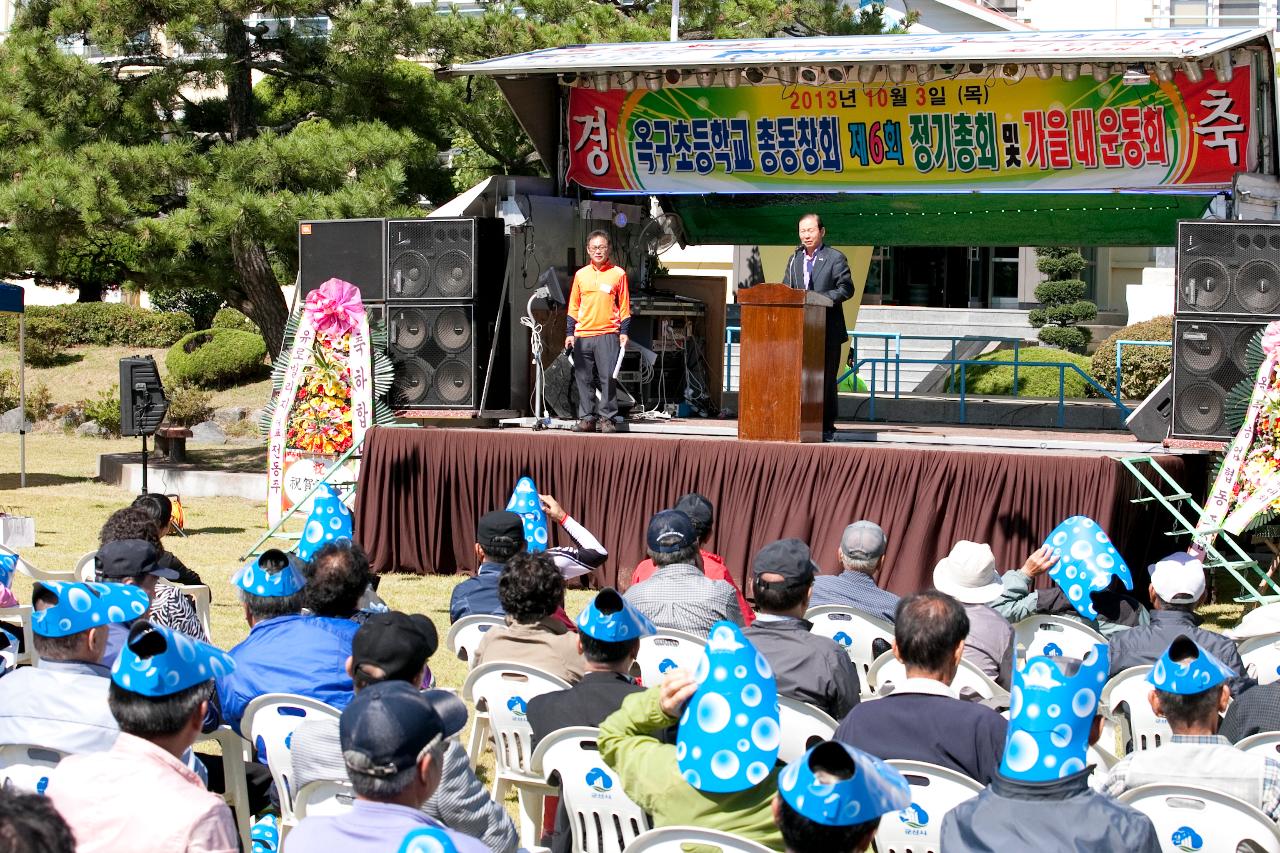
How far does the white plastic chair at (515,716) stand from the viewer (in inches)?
178

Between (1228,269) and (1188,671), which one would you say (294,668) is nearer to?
(1188,671)

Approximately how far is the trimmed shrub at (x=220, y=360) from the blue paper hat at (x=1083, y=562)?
17.3 m

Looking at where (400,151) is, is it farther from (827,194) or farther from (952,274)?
(952,274)

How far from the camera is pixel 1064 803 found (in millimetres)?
2936

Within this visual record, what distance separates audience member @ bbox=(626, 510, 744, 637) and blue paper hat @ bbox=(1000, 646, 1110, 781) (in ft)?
7.91

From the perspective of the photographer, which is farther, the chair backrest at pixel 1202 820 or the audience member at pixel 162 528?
the audience member at pixel 162 528

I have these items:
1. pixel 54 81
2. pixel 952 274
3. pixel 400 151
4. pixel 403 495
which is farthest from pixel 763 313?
pixel 952 274

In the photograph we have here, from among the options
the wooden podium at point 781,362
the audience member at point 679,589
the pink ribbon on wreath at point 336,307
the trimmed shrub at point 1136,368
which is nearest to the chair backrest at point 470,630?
the audience member at point 679,589

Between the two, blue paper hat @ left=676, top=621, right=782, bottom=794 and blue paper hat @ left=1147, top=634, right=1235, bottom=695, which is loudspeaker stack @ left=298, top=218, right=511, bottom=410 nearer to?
blue paper hat @ left=1147, top=634, right=1235, bottom=695

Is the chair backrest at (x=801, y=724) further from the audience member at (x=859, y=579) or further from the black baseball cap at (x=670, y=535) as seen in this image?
the audience member at (x=859, y=579)

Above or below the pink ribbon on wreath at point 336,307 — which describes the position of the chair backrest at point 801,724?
below

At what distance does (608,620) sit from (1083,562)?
2836 millimetres

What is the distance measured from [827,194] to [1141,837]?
417 inches

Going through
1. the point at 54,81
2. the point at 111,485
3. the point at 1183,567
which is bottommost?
the point at 111,485
